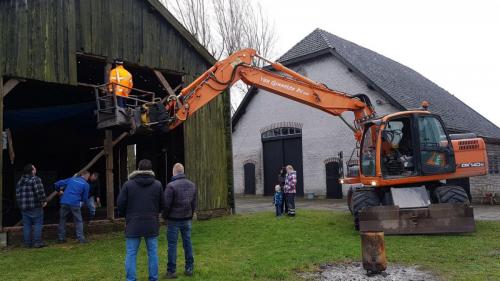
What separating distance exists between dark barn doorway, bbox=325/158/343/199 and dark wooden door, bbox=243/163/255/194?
5.06m

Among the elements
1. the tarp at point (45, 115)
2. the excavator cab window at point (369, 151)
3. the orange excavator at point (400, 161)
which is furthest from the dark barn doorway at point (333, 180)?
the tarp at point (45, 115)

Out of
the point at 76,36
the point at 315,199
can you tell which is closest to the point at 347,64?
the point at 315,199

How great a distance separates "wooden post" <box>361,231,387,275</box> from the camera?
22.5ft

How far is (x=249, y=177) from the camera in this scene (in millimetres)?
25469

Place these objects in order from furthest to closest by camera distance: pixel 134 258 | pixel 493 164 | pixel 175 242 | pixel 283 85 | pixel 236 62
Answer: pixel 493 164
pixel 283 85
pixel 236 62
pixel 175 242
pixel 134 258

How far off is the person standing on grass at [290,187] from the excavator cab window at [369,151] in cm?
269

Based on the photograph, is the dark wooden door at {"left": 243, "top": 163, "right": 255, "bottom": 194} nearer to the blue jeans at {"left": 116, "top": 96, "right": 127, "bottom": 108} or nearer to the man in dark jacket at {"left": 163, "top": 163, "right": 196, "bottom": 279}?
the blue jeans at {"left": 116, "top": 96, "right": 127, "bottom": 108}

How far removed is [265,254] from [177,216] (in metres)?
2.33

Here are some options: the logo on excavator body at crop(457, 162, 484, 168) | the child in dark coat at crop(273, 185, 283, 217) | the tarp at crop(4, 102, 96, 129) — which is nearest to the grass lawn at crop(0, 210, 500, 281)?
the logo on excavator body at crop(457, 162, 484, 168)

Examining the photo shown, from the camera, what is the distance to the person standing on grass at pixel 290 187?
13750mm

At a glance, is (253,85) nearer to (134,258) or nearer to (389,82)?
(134,258)

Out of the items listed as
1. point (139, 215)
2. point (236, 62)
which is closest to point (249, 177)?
point (236, 62)

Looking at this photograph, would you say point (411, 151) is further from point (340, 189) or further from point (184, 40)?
A: point (340, 189)

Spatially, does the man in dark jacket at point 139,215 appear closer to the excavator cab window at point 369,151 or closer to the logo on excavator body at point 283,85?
the logo on excavator body at point 283,85
